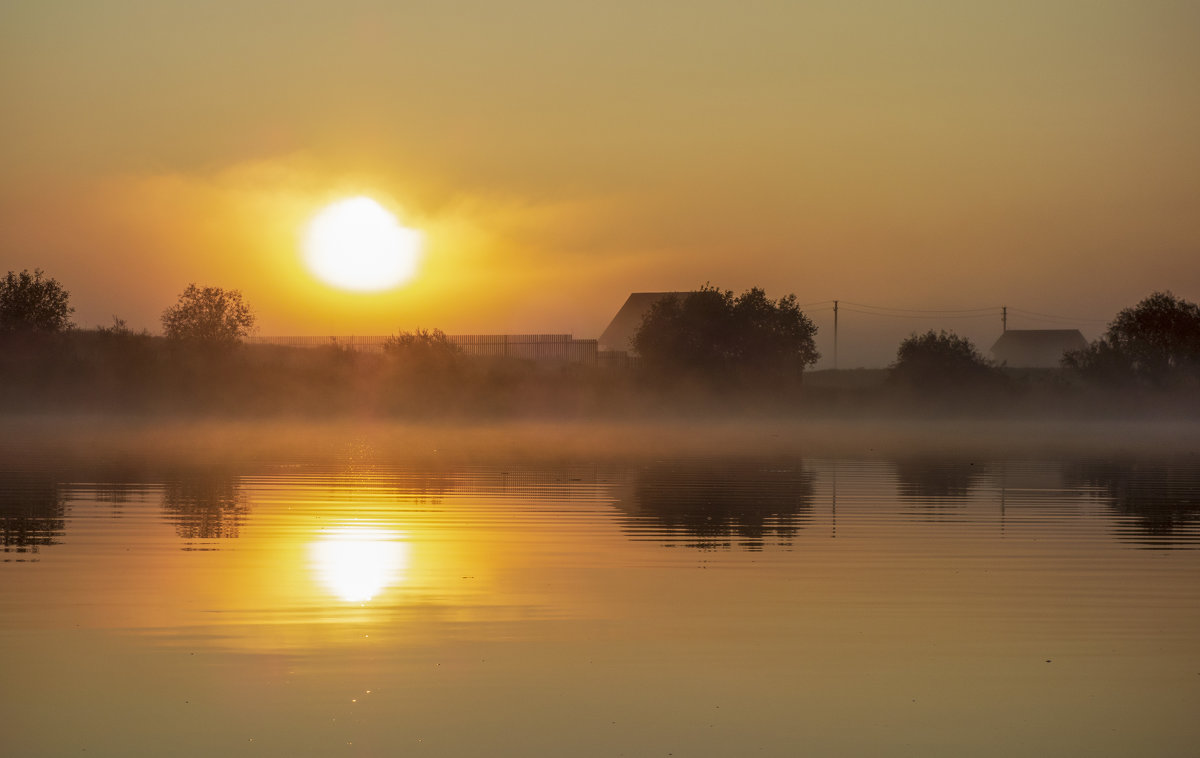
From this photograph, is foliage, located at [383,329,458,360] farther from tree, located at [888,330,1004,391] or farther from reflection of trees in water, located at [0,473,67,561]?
reflection of trees in water, located at [0,473,67,561]

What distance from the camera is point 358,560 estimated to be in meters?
13.8

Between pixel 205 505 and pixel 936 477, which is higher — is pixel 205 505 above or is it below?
below

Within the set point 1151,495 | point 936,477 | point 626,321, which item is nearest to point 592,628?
point 1151,495

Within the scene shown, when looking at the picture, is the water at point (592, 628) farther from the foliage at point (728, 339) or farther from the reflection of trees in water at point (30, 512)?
the foliage at point (728, 339)

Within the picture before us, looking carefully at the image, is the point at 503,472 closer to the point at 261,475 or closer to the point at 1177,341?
the point at 261,475

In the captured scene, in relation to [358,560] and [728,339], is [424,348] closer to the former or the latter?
[728,339]

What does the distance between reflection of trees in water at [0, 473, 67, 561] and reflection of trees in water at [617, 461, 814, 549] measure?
7229 mm

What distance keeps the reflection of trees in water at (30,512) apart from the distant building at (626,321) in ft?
253

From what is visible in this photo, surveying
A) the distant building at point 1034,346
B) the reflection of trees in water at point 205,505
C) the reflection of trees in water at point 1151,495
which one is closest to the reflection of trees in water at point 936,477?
the reflection of trees in water at point 1151,495

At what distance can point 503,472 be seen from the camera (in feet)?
90.8

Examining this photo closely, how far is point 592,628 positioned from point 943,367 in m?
64.3

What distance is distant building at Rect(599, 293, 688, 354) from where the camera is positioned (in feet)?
333

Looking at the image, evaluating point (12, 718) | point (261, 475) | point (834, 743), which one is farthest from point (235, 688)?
point (261, 475)

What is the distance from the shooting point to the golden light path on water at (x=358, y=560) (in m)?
12.1
